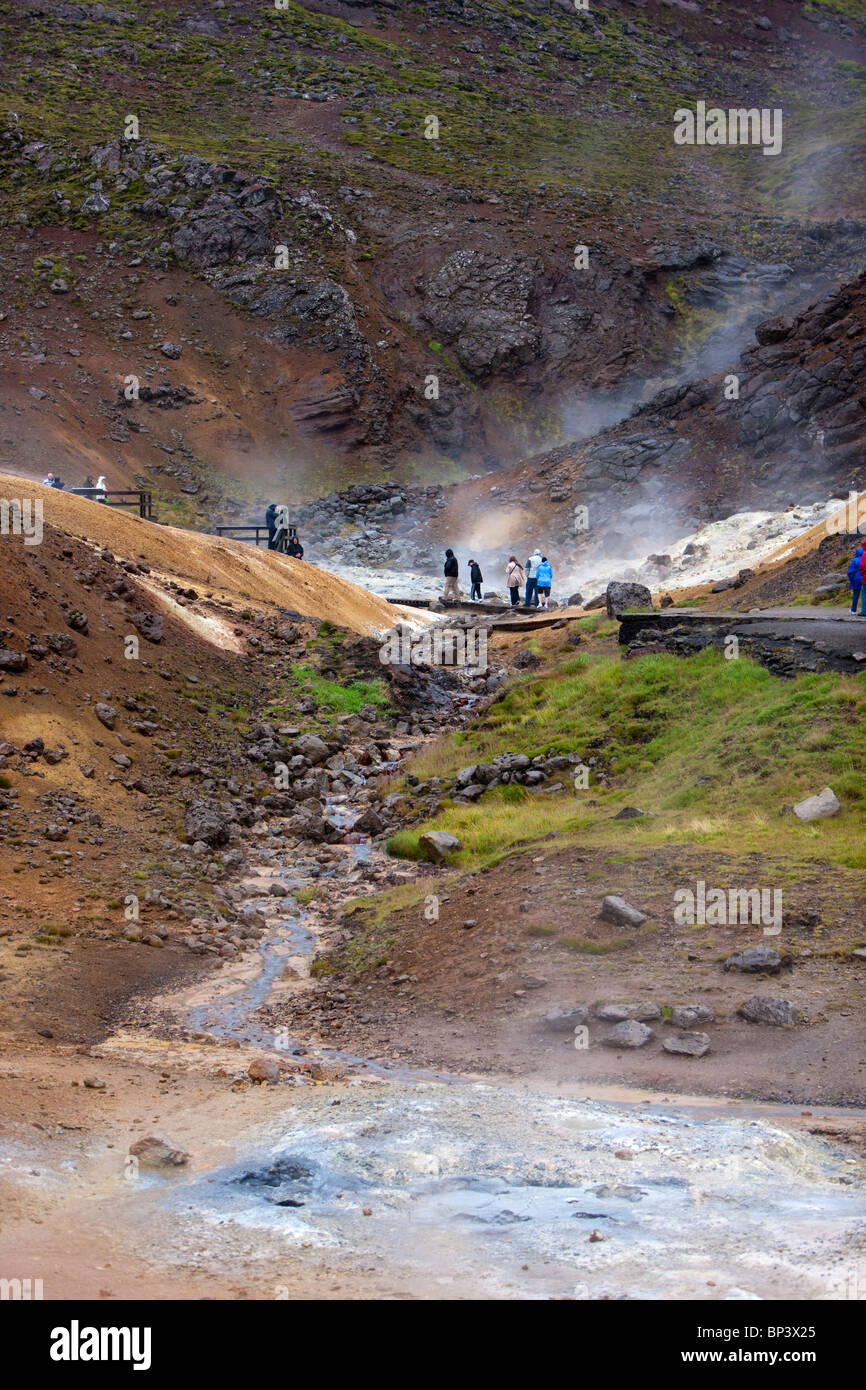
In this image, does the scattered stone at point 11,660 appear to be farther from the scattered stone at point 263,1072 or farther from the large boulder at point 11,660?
the scattered stone at point 263,1072

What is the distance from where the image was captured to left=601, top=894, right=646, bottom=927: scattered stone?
35.1 ft

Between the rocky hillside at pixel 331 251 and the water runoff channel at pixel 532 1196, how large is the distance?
3543 cm

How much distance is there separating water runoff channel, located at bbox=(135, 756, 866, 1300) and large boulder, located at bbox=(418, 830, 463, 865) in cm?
529

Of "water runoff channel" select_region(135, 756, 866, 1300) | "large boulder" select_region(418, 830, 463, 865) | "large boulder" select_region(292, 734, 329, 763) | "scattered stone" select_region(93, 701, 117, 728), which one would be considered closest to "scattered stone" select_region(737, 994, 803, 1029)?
"water runoff channel" select_region(135, 756, 866, 1300)

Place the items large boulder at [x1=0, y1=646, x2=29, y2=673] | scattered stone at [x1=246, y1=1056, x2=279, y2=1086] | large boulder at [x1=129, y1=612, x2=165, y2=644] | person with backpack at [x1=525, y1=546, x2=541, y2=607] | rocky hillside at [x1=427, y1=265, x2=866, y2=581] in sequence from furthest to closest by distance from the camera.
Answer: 1. rocky hillside at [x1=427, y1=265, x2=866, y2=581]
2. person with backpack at [x1=525, y1=546, x2=541, y2=607]
3. large boulder at [x1=129, y1=612, x2=165, y2=644]
4. large boulder at [x1=0, y1=646, x2=29, y2=673]
5. scattered stone at [x1=246, y1=1056, x2=279, y2=1086]

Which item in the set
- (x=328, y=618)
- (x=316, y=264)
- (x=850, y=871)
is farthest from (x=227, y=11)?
(x=850, y=871)

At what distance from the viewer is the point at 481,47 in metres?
76.4

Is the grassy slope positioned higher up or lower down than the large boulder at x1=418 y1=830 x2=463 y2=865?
higher up

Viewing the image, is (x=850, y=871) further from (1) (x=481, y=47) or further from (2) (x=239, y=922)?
(1) (x=481, y=47)

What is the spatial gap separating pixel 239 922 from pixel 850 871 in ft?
18.9

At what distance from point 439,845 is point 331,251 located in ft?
150

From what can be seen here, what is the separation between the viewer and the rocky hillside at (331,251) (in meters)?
47.9
